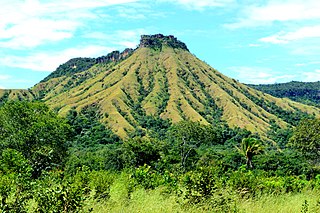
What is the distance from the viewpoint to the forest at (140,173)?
7018 millimetres

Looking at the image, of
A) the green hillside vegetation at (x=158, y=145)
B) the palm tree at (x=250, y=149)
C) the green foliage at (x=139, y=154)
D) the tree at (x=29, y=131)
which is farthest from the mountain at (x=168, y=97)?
the tree at (x=29, y=131)

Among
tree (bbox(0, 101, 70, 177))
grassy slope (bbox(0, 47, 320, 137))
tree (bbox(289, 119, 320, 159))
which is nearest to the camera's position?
tree (bbox(0, 101, 70, 177))

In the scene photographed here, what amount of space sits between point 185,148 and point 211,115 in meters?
87.4

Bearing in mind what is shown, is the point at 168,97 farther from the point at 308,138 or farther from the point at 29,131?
the point at 29,131

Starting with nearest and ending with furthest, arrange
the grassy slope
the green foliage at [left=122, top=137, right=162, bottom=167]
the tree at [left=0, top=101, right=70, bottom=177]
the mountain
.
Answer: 1. the tree at [left=0, top=101, right=70, bottom=177]
2. the green foliage at [left=122, top=137, right=162, bottom=167]
3. the mountain
4. the grassy slope

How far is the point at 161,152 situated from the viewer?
64062 mm

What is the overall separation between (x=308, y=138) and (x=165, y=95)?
10706 cm

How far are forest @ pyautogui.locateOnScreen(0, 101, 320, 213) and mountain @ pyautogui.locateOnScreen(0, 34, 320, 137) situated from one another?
26945mm

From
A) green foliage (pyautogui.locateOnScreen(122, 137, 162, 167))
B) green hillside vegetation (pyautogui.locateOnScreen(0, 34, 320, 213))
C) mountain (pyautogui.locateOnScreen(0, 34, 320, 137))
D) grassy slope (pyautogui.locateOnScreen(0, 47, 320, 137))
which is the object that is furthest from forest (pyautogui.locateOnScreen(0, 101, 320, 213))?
mountain (pyautogui.locateOnScreen(0, 34, 320, 137))

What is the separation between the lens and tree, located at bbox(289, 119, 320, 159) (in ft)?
167

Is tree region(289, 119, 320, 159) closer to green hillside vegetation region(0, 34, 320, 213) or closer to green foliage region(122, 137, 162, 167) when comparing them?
green hillside vegetation region(0, 34, 320, 213)

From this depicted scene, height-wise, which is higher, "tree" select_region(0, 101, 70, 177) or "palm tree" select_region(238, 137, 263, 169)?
"tree" select_region(0, 101, 70, 177)

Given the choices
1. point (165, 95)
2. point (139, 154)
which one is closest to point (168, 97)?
point (165, 95)

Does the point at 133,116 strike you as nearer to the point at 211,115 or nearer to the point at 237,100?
the point at 211,115
